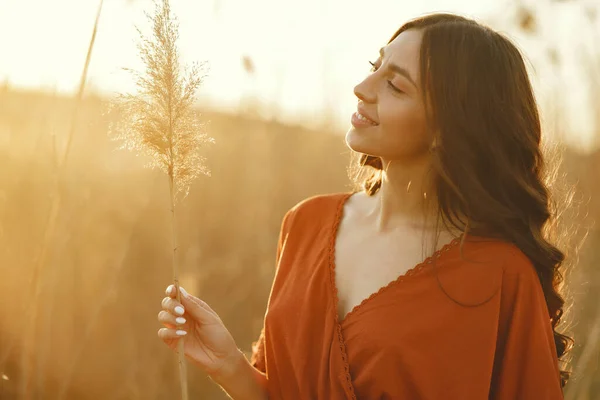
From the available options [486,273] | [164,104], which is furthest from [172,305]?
[486,273]

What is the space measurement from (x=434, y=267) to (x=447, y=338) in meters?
0.17

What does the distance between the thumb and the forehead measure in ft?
2.37

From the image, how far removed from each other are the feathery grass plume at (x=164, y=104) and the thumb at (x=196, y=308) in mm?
216

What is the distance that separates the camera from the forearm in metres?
1.47

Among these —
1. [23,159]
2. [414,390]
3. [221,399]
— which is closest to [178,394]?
[221,399]

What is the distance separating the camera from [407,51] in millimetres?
1444

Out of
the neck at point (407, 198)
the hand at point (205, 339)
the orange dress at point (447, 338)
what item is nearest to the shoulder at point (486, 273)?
the orange dress at point (447, 338)

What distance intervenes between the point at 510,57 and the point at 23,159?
148 centimetres

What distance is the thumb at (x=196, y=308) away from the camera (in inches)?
48.6

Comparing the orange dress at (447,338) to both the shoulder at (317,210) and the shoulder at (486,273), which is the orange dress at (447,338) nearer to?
the shoulder at (486,273)

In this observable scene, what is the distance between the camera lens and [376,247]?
1562 mm

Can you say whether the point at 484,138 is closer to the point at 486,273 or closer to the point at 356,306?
the point at 486,273

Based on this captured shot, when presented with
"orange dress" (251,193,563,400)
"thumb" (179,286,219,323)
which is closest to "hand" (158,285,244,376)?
"thumb" (179,286,219,323)

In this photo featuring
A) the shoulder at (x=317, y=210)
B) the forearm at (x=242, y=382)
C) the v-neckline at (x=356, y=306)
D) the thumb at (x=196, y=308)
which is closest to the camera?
the thumb at (x=196, y=308)
